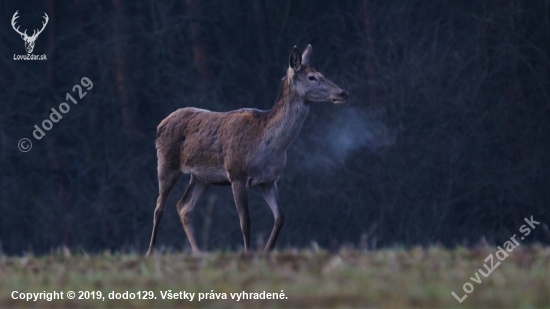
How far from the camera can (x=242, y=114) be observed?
11703 mm

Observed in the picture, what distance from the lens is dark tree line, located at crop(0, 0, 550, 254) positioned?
1761cm

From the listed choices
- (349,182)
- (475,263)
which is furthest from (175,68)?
(475,263)

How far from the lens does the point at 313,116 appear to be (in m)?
17.9

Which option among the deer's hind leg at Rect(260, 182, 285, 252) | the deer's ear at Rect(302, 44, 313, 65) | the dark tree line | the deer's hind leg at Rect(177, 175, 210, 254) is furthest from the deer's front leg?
the dark tree line

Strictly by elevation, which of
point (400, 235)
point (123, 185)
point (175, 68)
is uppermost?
point (175, 68)

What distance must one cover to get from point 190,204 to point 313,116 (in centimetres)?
600

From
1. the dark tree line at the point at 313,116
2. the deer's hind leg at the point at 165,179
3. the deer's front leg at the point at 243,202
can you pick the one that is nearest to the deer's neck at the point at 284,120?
the deer's front leg at the point at 243,202

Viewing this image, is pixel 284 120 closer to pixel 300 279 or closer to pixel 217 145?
pixel 217 145

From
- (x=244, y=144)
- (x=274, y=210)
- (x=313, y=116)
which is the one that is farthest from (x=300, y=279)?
(x=313, y=116)

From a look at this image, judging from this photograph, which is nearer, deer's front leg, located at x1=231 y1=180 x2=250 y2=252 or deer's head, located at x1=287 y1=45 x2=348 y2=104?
deer's front leg, located at x1=231 y1=180 x2=250 y2=252

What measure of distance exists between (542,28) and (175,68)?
579 centimetres

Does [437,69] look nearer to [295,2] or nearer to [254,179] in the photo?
[295,2]

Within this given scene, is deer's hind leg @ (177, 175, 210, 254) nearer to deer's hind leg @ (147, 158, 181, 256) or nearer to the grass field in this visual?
deer's hind leg @ (147, 158, 181, 256)

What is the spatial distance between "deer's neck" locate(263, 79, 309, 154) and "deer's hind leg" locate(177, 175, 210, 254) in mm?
1325
